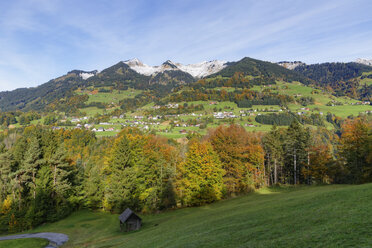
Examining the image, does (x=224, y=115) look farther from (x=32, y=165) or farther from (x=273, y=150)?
(x=32, y=165)

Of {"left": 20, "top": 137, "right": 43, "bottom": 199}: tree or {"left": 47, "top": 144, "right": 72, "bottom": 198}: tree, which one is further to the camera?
{"left": 47, "top": 144, "right": 72, "bottom": 198}: tree

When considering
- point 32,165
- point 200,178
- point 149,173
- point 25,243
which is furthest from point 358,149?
point 32,165

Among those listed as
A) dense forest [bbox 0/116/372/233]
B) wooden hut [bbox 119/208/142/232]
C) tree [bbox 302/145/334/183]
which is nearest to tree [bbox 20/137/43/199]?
dense forest [bbox 0/116/372/233]

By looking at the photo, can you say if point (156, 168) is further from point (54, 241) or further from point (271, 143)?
point (271, 143)

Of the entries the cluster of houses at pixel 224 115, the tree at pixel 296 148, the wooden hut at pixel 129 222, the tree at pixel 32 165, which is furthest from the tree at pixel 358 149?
the cluster of houses at pixel 224 115

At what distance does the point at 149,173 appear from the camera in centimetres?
5066

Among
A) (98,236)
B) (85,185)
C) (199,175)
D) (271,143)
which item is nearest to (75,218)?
(85,185)

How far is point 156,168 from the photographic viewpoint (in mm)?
51875

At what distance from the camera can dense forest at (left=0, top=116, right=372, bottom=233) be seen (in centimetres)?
4372

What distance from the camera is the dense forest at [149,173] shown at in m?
43.7

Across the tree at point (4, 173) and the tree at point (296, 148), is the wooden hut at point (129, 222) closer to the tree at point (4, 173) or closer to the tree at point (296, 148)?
the tree at point (4, 173)

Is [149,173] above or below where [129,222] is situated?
above

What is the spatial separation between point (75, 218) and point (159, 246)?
1512 inches

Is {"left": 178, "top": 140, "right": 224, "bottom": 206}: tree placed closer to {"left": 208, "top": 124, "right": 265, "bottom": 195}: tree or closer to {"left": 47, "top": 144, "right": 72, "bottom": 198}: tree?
{"left": 208, "top": 124, "right": 265, "bottom": 195}: tree
